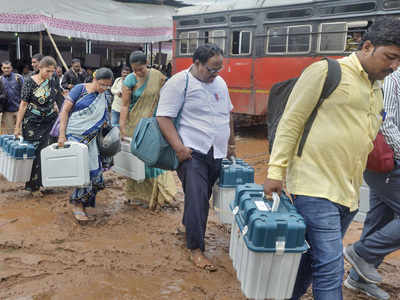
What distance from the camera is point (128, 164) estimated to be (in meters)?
4.46

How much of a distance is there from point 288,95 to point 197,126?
1.02 m

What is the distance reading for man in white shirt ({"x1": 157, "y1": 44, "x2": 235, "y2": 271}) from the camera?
10.3 feet

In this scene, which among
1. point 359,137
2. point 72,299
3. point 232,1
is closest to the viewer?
point 359,137

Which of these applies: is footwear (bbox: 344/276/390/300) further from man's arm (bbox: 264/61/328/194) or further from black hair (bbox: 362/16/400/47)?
black hair (bbox: 362/16/400/47)

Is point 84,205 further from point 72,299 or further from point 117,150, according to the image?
point 72,299

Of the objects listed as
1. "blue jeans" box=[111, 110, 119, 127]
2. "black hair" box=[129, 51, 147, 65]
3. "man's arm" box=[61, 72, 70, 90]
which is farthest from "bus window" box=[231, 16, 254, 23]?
"black hair" box=[129, 51, 147, 65]

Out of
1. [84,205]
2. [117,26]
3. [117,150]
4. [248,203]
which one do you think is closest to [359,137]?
[248,203]

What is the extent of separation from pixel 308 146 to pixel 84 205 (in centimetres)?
Answer: 309

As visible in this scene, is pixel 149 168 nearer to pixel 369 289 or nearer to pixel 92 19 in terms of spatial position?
pixel 369 289

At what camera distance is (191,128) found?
10.6 feet

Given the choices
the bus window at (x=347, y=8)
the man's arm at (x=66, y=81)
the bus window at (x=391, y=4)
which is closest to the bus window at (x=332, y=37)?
the bus window at (x=347, y=8)

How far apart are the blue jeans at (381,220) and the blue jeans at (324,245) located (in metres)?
0.79

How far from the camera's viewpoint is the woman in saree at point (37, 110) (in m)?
4.86

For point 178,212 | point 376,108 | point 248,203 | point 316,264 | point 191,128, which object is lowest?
point 178,212
